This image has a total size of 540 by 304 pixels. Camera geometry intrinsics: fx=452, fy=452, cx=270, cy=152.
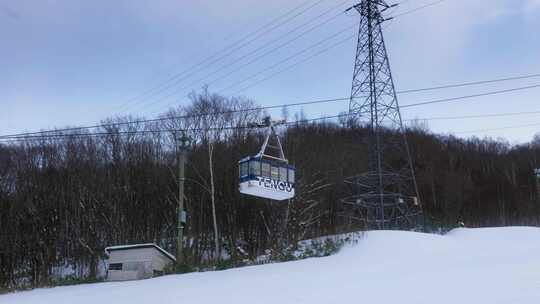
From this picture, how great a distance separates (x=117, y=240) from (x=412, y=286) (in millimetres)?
27853

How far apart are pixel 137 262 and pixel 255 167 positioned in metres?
10.6

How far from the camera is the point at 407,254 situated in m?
18.8

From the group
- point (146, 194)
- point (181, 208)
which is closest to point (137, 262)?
point (181, 208)

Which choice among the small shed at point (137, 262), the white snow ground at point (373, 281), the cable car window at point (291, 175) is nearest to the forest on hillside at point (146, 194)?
the small shed at point (137, 262)

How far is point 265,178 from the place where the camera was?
601 inches

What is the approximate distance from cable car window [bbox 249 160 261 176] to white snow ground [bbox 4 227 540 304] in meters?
3.39

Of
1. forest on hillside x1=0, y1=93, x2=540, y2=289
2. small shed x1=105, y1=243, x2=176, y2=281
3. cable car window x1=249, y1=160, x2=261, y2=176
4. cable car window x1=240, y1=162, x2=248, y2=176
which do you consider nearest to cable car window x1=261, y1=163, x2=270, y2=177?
cable car window x1=249, y1=160, x2=261, y2=176

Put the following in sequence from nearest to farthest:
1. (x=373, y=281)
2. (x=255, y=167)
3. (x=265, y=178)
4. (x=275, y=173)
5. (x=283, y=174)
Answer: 1. (x=373, y=281)
2. (x=255, y=167)
3. (x=265, y=178)
4. (x=275, y=173)
5. (x=283, y=174)

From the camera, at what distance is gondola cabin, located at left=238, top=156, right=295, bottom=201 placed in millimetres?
14883

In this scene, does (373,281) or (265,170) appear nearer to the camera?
(373,281)

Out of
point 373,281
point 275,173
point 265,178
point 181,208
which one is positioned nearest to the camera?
point 373,281

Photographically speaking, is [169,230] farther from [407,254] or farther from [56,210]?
[407,254]

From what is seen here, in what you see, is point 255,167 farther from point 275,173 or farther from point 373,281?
point 373,281

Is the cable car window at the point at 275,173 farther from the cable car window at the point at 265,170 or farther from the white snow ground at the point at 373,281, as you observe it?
the white snow ground at the point at 373,281
